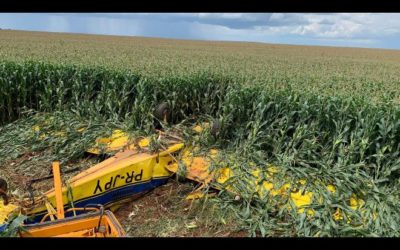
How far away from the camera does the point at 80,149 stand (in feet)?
22.3

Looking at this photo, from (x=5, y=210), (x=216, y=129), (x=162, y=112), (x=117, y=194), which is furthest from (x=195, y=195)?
(x=5, y=210)

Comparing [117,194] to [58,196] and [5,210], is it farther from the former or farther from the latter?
[5,210]

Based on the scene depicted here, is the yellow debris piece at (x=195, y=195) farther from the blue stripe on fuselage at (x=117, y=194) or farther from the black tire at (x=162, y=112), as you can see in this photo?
the black tire at (x=162, y=112)

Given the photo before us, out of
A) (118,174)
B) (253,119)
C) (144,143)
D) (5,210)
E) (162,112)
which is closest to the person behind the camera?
(5,210)

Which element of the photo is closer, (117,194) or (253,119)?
(117,194)

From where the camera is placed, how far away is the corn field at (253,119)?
480cm

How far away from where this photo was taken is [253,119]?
255 inches

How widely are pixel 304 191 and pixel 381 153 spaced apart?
1.18 metres

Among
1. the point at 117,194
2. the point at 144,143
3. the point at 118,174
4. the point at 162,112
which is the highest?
the point at 162,112

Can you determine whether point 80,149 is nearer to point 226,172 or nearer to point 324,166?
point 226,172

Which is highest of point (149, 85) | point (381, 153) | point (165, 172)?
point (149, 85)

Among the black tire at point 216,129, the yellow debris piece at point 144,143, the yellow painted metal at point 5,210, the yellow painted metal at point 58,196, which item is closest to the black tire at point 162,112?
the yellow debris piece at point 144,143
